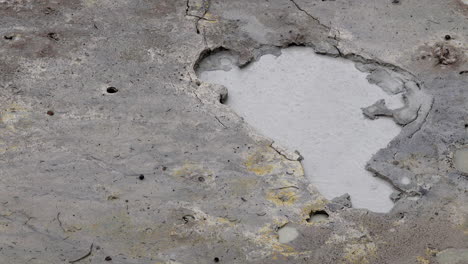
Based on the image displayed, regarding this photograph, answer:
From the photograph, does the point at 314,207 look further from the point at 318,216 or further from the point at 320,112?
the point at 320,112

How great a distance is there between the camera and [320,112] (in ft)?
19.5

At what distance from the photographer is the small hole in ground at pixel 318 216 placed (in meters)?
5.06

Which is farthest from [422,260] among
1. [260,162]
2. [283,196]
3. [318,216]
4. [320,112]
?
[320,112]

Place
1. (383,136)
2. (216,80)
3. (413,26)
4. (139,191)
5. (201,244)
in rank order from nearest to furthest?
1. (201,244)
2. (139,191)
3. (383,136)
4. (216,80)
5. (413,26)

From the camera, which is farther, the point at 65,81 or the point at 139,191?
the point at 65,81

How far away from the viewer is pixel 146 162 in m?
5.36

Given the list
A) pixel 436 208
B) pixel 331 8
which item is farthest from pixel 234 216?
pixel 331 8

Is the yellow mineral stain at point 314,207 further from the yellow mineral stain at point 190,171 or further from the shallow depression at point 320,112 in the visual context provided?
the yellow mineral stain at point 190,171

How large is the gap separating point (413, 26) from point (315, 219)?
2.53m

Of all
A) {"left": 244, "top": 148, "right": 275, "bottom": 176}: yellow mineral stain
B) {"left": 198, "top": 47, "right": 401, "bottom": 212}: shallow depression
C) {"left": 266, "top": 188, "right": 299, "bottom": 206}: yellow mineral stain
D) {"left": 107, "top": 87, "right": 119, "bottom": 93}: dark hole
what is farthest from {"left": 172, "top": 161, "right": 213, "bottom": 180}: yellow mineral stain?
{"left": 107, "top": 87, "right": 119, "bottom": 93}: dark hole

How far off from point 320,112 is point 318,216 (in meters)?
1.11

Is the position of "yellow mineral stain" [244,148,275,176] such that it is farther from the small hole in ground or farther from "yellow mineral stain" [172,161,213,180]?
the small hole in ground

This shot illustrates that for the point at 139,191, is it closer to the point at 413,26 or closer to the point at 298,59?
the point at 298,59

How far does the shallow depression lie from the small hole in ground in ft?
0.63
